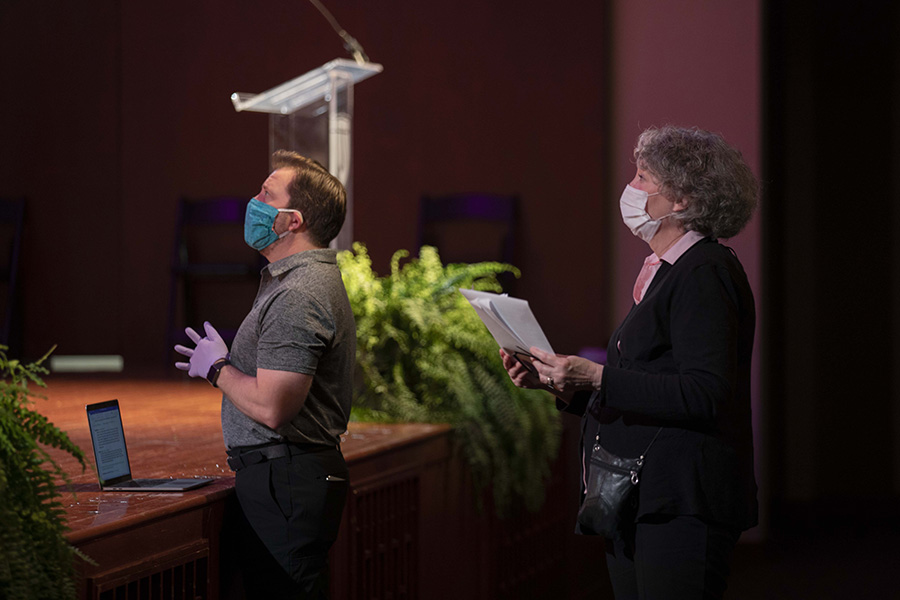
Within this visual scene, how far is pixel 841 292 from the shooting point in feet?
14.2

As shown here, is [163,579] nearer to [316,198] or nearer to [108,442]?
[108,442]

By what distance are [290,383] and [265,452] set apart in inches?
7.1

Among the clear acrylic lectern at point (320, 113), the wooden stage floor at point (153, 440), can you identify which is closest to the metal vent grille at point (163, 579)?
the wooden stage floor at point (153, 440)

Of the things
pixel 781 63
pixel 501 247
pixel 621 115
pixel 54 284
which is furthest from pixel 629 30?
pixel 54 284

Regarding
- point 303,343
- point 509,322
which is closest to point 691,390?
point 509,322

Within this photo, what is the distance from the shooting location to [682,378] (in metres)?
1.45

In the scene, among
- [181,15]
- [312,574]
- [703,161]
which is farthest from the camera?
[181,15]

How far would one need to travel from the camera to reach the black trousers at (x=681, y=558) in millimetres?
1466

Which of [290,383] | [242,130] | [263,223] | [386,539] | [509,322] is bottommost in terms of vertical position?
[386,539]

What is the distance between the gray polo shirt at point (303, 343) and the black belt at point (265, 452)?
15mm

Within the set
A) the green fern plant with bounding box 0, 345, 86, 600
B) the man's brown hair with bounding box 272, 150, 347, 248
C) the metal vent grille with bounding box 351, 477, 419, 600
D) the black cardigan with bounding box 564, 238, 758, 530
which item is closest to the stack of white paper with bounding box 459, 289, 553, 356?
the black cardigan with bounding box 564, 238, 758, 530

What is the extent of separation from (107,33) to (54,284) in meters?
1.51

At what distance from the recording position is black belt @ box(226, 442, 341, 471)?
1807 mm

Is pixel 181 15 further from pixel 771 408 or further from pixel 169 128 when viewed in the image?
pixel 771 408
